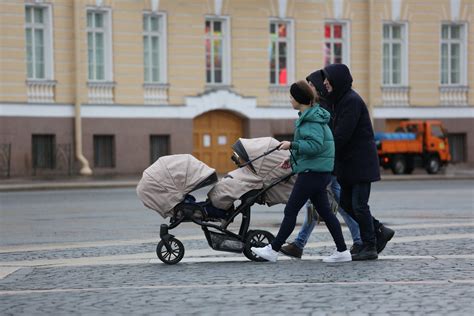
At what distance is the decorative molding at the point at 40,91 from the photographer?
32594mm

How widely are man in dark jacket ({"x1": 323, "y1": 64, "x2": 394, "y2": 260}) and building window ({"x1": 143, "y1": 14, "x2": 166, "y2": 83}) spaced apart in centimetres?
2431

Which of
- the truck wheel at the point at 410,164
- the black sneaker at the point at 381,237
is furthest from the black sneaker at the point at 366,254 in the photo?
the truck wheel at the point at 410,164

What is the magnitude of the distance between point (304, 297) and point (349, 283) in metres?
0.87

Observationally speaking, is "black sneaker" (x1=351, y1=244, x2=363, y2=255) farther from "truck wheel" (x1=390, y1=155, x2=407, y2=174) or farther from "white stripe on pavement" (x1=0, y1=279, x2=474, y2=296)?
"truck wheel" (x1=390, y1=155, x2=407, y2=174)

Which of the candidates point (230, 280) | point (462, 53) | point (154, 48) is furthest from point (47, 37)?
point (230, 280)

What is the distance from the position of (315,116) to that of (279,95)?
26.5 m

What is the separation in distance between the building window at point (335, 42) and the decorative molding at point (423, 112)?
2128 millimetres

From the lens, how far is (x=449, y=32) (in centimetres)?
4012

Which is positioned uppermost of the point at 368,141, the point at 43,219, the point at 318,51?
the point at 318,51

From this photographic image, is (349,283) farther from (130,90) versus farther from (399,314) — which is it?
(130,90)

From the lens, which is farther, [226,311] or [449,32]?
[449,32]

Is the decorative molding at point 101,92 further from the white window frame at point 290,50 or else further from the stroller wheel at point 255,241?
the stroller wheel at point 255,241

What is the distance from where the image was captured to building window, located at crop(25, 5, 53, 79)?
32781 millimetres

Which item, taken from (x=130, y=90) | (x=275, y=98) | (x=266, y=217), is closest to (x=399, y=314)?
(x=266, y=217)
